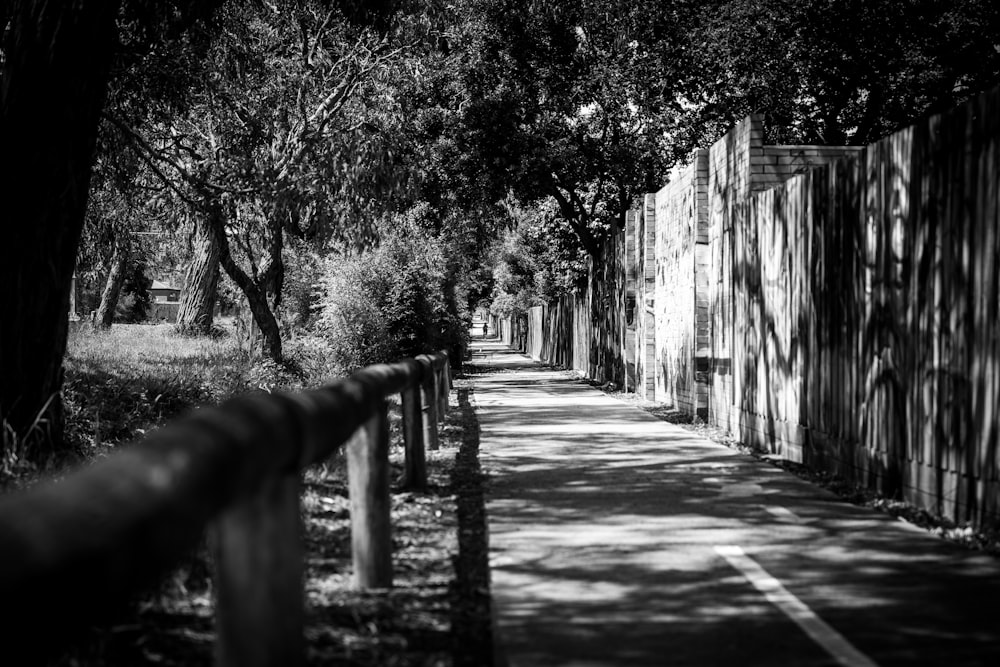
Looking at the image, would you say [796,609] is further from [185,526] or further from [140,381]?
[140,381]

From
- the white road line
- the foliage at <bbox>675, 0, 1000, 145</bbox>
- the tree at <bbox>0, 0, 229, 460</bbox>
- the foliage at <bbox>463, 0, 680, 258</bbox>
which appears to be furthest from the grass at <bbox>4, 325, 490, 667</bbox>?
the foliage at <bbox>675, 0, 1000, 145</bbox>

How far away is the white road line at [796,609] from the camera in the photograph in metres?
4.16

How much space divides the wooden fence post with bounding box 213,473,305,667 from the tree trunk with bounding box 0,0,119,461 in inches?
213

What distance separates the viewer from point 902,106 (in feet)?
94.2

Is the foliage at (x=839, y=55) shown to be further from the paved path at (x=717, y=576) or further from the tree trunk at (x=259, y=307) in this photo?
the paved path at (x=717, y=576)

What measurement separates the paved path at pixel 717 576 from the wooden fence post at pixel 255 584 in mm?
1590

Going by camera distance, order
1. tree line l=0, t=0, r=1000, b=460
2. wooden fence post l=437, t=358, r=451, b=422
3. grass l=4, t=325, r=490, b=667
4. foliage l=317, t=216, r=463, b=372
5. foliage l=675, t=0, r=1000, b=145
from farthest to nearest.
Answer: foliage l=675, t=0, r=1000, b=145
foliage l=317, t=216, r=463, b=372
tree line l=0, t=0, r=1000, b=460
wooden fence post l=437, t=358, r=451, b=422
grass l=4, t=325, r=490, b=667

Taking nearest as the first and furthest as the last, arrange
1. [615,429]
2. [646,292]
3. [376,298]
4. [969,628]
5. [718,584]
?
1. [969,628]
2. [718,584]
3. [615,429]
4. [646,292]
5. [376,298]

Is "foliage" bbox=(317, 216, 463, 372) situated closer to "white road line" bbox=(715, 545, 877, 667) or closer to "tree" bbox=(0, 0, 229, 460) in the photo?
"tree" bbox=(0, 0, 229, 460)

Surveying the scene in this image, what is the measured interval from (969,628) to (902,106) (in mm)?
26560

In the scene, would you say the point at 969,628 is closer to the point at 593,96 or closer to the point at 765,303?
the point at 765,303

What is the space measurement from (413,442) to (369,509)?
10.6 feet

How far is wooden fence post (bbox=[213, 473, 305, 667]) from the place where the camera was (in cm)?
245

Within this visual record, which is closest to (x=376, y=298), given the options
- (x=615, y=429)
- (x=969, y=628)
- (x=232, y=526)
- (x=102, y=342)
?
(x=102, y=342)
